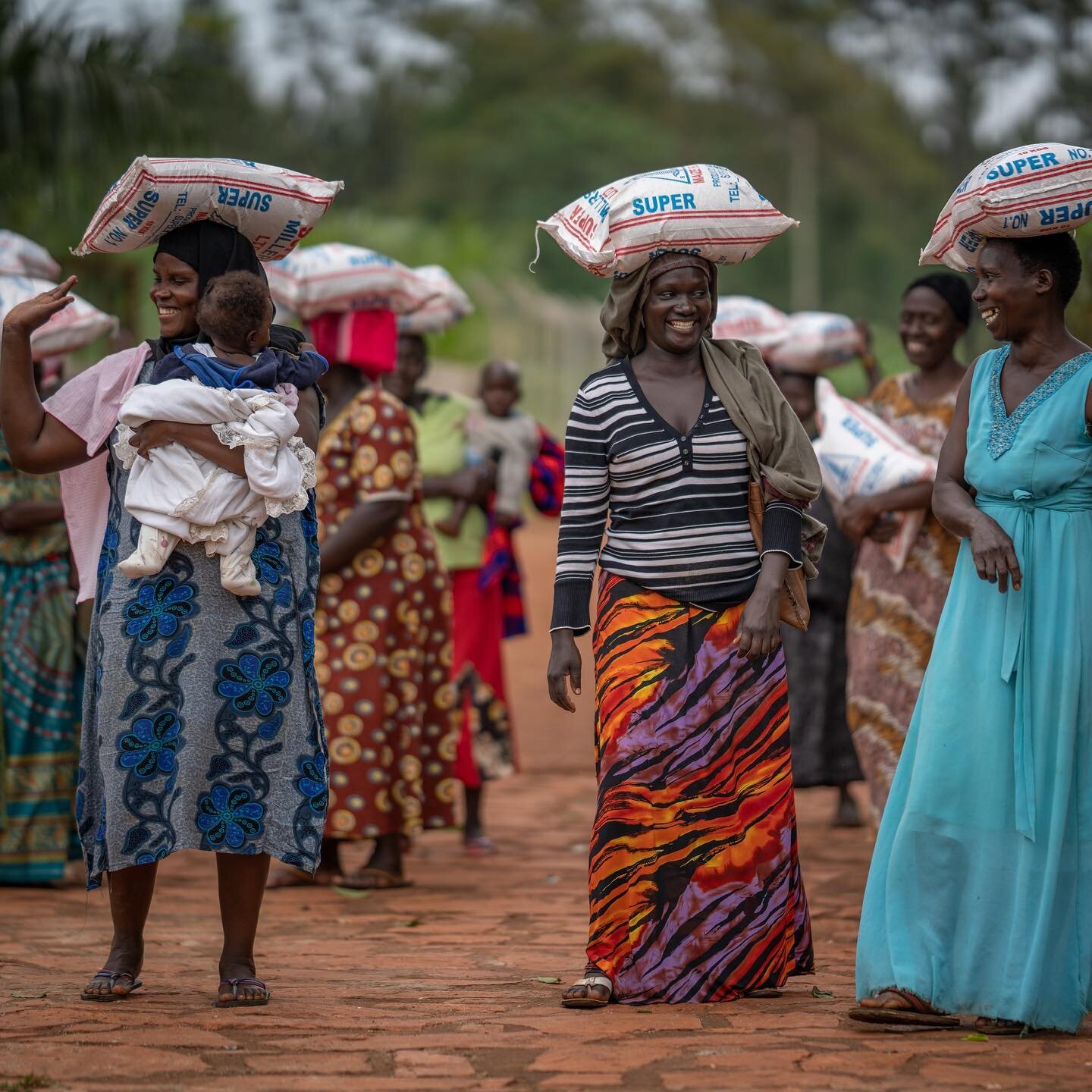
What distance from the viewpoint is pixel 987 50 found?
3416 cm

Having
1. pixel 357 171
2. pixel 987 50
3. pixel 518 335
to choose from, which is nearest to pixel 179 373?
pixel 518 335

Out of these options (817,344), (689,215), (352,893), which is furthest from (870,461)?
(352,893)

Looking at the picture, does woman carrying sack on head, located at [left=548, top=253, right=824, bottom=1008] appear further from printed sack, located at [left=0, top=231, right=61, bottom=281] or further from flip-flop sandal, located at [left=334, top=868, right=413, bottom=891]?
printed sack, located at [left=0, top=231, right=61, bottom=281]

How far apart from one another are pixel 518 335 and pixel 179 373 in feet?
86.9

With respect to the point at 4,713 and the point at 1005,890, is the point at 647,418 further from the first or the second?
the point at 4,713

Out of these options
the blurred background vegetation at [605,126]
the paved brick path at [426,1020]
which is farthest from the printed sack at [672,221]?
the blurred background vegetation at [605,126]

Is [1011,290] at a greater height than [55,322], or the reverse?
[55,322]

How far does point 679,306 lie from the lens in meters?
5.12

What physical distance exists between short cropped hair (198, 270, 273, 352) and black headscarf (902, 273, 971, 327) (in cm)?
310

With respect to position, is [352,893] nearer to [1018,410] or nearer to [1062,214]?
[1018,410]

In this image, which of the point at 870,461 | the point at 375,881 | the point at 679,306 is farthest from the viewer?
the point at 375,881

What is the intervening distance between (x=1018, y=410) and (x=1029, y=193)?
0.55 meters

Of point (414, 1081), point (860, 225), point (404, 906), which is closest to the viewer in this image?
point (414, 1081)

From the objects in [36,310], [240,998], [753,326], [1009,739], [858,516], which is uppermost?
[753,326]
